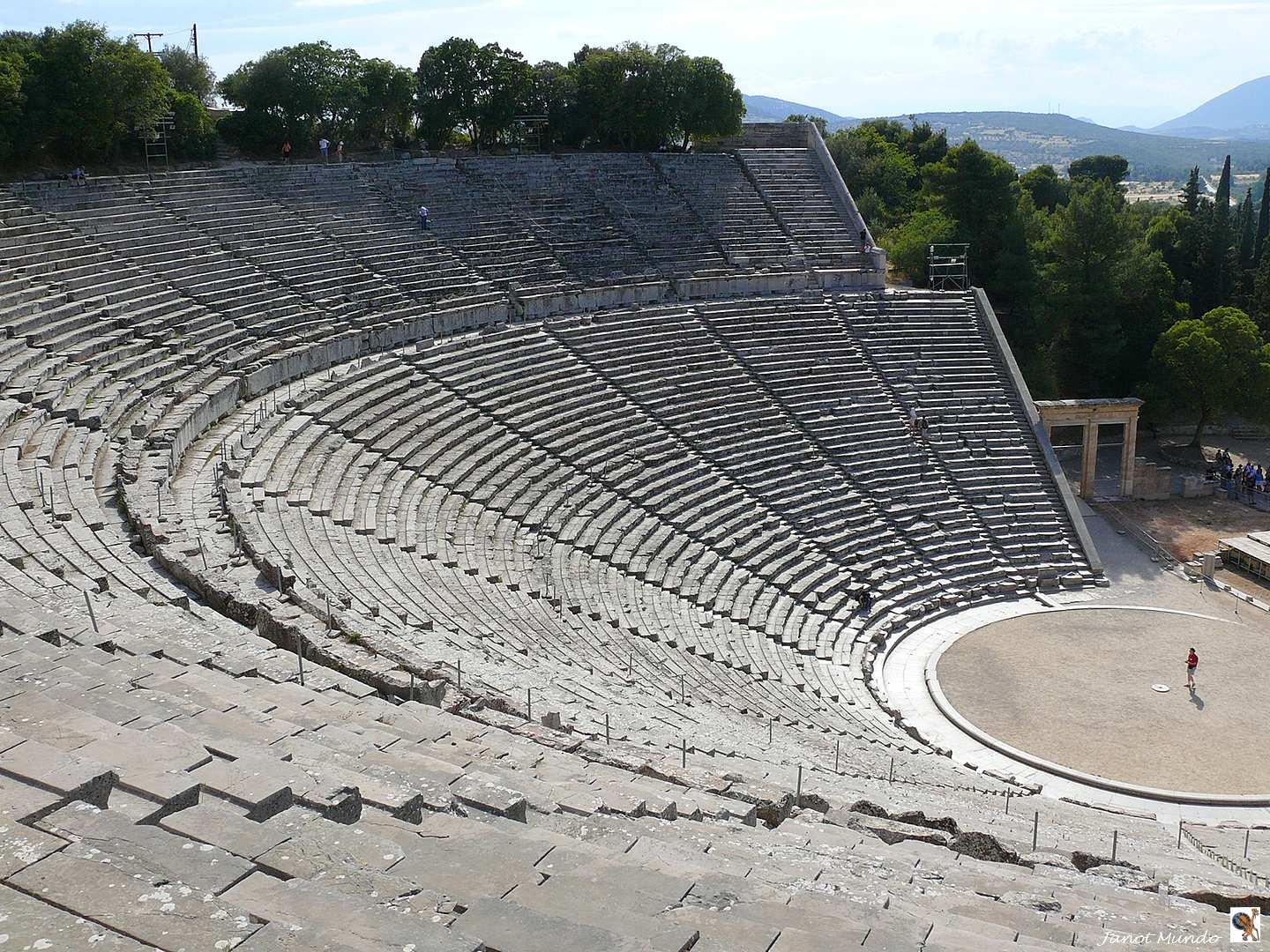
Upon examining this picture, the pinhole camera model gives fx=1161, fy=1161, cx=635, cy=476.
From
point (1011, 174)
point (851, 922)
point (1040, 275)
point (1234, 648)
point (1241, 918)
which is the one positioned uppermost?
point (1011, 174)

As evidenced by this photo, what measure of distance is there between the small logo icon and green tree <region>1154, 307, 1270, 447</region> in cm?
3256

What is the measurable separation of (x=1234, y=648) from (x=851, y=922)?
67.8 ft

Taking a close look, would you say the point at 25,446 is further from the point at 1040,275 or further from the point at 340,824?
the point at 1040,275

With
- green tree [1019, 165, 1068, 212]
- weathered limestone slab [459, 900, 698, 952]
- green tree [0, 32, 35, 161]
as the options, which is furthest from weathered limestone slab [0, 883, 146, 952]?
green tree [1019, 165, 1068, 212]

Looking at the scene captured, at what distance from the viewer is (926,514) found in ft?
93.2

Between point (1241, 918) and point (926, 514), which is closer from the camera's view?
point (1241, 918)

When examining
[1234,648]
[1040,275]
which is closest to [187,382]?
[1234,648]

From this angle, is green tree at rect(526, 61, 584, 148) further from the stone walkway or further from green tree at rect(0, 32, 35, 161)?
the stone walkway

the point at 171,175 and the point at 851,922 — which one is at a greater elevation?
the point at 171,175

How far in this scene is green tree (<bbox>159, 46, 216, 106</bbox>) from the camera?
132 feet

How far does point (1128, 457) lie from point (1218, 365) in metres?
6.73

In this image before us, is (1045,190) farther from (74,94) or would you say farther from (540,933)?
(540,933)

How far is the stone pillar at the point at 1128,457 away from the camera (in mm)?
32875

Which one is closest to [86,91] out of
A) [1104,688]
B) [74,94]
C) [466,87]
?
[74,94]
